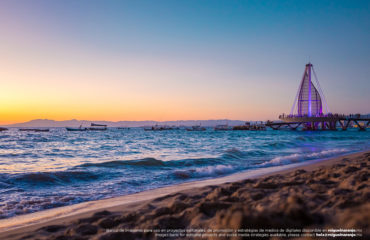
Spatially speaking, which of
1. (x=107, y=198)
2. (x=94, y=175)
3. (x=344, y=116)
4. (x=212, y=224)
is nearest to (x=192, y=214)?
(x=212, y=224)

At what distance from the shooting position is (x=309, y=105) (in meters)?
74.7

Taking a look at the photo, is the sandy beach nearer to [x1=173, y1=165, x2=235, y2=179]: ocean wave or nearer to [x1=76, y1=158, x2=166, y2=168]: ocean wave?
[x1=173, y1=165, x2=235, y2=179]: ocean wave

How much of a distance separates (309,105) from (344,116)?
11826 millimetres

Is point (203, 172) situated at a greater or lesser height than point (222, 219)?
lesser

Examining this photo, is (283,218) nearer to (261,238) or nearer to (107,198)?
(261,238)

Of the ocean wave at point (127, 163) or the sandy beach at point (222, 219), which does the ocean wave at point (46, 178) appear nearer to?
the ocean wave at point (127, 163)

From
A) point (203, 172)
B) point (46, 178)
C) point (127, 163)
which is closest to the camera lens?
point (46, 178)

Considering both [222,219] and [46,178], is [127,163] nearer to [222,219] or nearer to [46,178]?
[46,178]

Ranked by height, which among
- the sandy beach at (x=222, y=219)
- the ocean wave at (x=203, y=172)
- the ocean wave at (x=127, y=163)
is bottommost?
the ocean wave at (x=127, y=163)

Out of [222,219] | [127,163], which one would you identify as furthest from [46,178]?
[222,219]

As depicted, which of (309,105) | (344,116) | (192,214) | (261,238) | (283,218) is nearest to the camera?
(261,238)

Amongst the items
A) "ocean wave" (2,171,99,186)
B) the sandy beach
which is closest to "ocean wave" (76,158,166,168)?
"ocean wave" (2,171,99,186)

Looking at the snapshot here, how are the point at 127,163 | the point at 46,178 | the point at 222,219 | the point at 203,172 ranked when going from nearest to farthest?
the point at 222,219
the point at 46,178
the point at 203,172
the point at 127,163

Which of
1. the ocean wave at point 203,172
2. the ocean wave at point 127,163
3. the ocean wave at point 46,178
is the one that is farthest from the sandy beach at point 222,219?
the ocean wave at point 127,163
